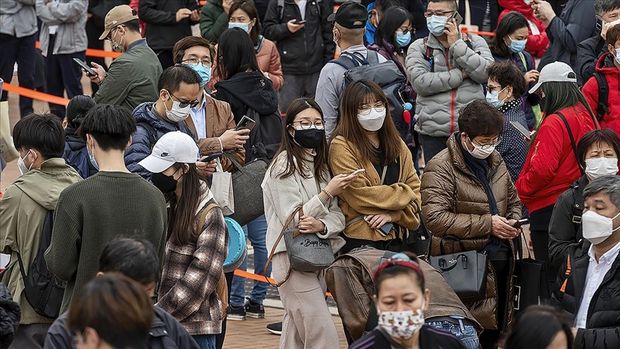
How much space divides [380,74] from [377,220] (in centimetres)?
214

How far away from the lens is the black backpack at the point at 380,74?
10055 mm

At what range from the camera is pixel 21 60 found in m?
15.5

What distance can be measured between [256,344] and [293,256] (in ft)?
5.94

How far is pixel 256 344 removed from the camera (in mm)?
9750

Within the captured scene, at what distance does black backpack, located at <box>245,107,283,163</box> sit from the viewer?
9859 millimetres

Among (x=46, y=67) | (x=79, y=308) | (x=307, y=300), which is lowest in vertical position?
(x=46, y=67)

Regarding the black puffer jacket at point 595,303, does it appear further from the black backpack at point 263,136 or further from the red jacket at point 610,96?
the black backpack at point 263,136

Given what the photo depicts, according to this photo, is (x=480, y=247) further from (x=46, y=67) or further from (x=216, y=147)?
(x=46, y=67)

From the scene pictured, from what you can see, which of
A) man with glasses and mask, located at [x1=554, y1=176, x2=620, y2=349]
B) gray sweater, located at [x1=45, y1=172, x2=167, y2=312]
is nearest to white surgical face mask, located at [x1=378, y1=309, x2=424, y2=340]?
gray sweater, located at [x1=45, y1=172, x2=167, y2=312]

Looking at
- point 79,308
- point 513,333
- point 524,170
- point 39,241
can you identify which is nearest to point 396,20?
point 524,170

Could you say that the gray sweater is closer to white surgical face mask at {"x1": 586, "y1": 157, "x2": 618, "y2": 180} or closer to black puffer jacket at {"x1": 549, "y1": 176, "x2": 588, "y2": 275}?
black puffer jacket at {"x1": 549, "y1": 176, "x2": 588, "y2": 275}

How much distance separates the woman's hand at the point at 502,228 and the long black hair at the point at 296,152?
3.50 feet

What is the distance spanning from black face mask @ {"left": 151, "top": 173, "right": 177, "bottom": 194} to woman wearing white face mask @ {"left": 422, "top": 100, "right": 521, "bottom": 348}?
1841 mm

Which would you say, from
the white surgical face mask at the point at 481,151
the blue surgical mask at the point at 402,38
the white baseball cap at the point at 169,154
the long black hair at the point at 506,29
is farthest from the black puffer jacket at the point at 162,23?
the white baseball cap at the point at 169,154
